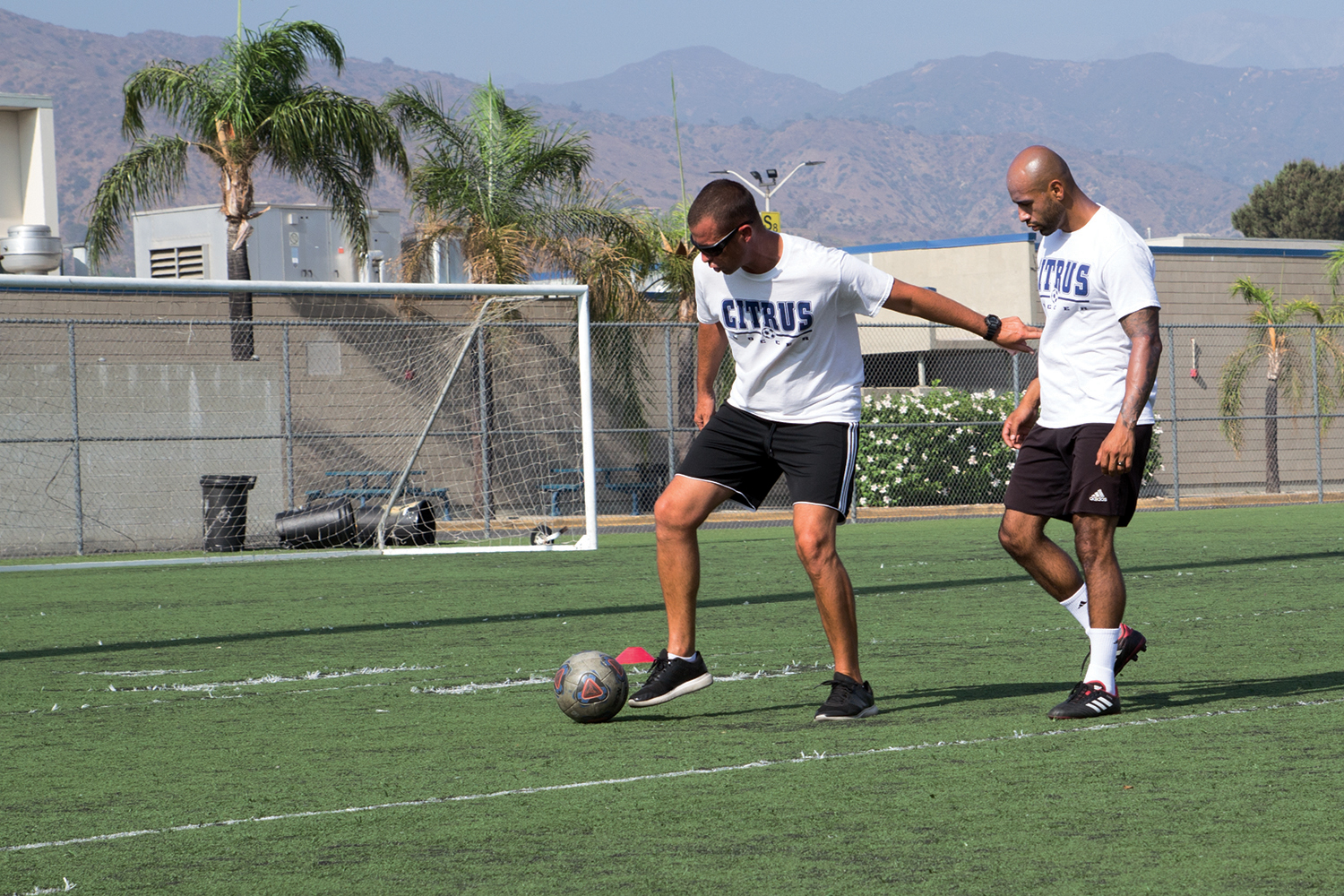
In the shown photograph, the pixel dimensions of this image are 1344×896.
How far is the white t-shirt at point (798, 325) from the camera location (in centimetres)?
565

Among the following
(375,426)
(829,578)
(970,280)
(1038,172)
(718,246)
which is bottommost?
(829,578)

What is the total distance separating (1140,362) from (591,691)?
2224 millimetres

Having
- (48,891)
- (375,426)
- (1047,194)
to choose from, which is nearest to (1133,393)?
(1047,194)

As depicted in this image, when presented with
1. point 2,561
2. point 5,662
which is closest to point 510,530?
point 2,561

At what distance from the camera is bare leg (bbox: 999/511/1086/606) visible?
5840mm

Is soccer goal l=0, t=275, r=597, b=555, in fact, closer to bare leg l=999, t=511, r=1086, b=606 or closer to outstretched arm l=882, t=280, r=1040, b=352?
bare leg l=999, t=511, r=1086, b=606

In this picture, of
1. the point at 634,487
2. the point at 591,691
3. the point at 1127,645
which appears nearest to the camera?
the point at 591,691

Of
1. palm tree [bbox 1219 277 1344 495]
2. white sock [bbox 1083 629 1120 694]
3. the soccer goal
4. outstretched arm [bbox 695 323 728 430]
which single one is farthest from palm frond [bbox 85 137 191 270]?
white sock [bbox 1083 629 1120 694]

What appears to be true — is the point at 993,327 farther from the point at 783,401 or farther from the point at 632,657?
the point at 632,657

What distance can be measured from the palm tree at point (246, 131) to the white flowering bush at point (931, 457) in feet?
26.6

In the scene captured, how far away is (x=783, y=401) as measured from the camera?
5770 millimetres

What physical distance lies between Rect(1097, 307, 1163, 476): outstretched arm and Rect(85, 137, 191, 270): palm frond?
63.9 feet

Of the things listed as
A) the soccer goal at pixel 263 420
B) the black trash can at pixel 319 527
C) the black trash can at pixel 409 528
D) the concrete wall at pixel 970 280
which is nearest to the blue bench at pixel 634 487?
the soccer goal at pixel 263 420

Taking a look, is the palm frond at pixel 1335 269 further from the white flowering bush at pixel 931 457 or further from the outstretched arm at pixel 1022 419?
the outstretched arm at pixel 1022 419
